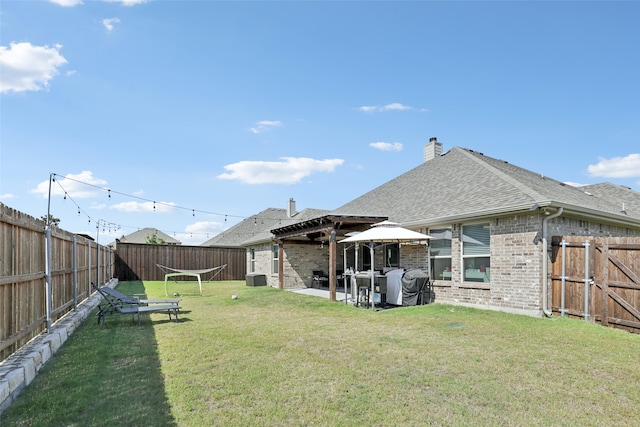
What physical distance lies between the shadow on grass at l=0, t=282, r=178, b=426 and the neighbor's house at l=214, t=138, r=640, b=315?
6457 mm

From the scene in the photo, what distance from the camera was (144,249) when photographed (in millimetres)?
23109

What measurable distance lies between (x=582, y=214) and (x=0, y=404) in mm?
10325

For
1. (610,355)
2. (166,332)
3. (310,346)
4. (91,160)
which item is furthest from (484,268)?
(91,160)

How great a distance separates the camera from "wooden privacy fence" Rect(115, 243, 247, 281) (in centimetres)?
2280

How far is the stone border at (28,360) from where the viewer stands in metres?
3.57

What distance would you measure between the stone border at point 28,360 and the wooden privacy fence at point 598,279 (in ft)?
29.1

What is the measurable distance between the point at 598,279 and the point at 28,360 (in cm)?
904

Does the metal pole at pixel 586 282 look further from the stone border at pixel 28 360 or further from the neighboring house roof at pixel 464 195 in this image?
the stone border at pixel 28 360

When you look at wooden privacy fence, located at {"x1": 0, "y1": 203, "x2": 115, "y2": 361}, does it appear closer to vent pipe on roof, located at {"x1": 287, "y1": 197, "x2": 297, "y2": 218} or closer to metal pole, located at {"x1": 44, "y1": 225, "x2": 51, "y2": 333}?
metal pole, located at {"x1": 44, "y1": 225, "x2": 51, "y2": 333}

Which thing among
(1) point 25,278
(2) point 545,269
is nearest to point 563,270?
(2) point 545,269

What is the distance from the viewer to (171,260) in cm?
2355

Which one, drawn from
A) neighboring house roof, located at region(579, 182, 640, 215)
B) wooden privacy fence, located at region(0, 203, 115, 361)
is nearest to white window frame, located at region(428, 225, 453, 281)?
wooden privacy fence, located at region(0, 203, 115, 361)

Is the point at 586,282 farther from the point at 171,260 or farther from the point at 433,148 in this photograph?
the point at 171,260

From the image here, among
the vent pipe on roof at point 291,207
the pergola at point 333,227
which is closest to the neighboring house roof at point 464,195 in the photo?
the pergola at point 333,227
